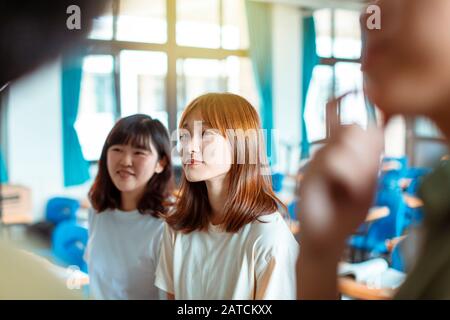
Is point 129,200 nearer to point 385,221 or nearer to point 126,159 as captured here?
point 126,159

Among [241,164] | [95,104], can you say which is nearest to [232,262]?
[241,164]

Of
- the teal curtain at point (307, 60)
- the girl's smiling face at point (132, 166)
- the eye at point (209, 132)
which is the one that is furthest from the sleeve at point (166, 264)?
the teal curtain at point (307, 60)

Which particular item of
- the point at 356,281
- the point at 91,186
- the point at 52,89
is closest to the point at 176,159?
the point at 91,186

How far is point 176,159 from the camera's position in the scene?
1.04 meters

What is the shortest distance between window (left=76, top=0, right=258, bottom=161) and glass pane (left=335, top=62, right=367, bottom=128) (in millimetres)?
175

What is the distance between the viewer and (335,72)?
40.8 inches

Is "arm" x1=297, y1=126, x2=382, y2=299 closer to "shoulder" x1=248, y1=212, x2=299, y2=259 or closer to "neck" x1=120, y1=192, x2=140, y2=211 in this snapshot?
"shoulder" x1=248, y1=212, x2=299, y2=259

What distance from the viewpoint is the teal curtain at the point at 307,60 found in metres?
1.02

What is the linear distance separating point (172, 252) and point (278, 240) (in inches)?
8.6

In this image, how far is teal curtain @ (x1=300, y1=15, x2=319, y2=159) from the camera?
102 centimetres

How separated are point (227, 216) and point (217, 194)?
5 centimetres
